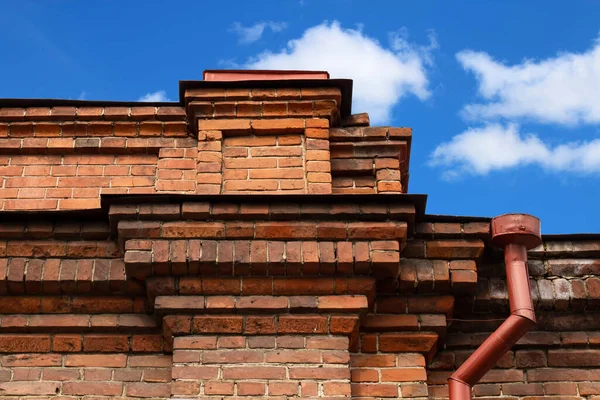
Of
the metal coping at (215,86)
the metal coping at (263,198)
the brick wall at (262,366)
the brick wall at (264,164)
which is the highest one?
the metal coping at (215,86)

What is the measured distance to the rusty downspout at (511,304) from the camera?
385 centimetres

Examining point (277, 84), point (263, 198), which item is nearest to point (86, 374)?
point (263, 198)

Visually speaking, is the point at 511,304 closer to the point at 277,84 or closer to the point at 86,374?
the point at 277,84

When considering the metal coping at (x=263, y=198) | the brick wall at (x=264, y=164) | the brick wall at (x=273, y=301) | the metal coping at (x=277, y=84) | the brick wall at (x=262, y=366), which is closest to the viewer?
the brick wall at (x=262, y=366)

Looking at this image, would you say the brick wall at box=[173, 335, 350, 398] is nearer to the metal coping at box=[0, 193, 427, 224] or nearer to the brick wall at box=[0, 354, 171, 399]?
the brick wall at box=[0, 354, 171, 399]

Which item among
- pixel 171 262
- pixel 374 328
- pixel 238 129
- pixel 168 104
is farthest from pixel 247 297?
pixel 168 104

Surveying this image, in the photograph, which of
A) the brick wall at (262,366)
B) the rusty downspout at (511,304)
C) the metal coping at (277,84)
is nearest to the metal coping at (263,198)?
the rusty downspout at (511,304)

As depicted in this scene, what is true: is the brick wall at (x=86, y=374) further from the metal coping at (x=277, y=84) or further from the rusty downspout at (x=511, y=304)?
the metal coping at (x=277, y=84)

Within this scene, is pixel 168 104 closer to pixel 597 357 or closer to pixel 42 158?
pixel 42 158

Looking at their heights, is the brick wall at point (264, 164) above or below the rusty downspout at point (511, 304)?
above

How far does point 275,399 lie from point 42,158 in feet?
7.07

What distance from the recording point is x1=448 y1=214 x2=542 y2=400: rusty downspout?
3.85 meters

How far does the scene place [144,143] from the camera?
16.0 ft

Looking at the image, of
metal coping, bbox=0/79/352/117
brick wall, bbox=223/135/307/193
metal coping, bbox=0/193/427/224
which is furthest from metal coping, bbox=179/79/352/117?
metal coping, bbox=0/193/427/224
